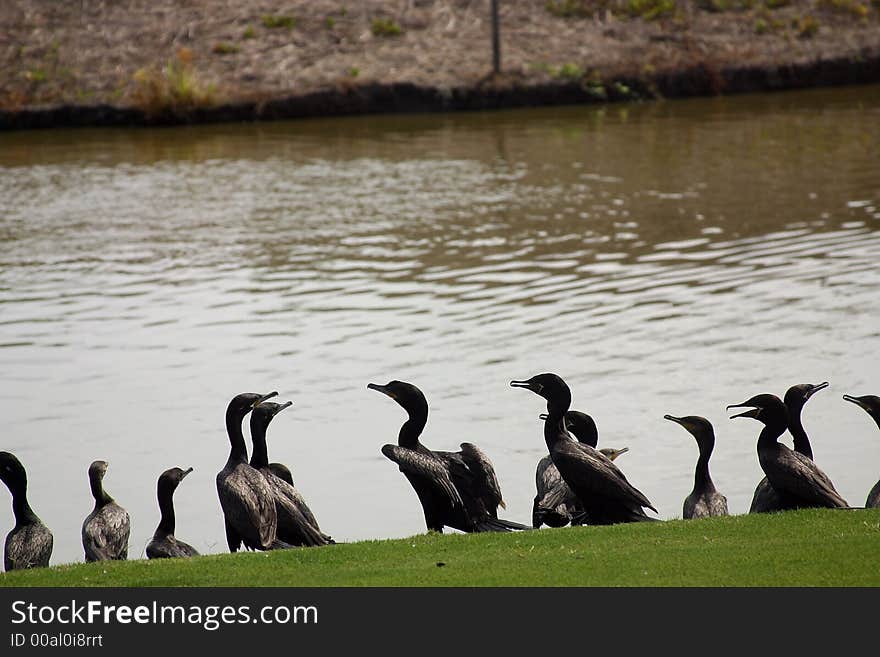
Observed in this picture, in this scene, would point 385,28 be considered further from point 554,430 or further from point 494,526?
point 494,526

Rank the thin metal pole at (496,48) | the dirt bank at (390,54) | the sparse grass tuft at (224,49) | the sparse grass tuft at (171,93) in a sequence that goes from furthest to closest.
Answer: the sparse grass tuft at (224,49)
the thin metal pole at (496,48)
the dirt bank at (390,54)
the sparse grass tuft at (171,93)

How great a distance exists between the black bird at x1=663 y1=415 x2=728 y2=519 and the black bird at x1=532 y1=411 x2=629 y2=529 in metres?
0.74

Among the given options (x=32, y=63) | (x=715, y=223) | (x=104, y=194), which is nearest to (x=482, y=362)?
(x=715, y=223)

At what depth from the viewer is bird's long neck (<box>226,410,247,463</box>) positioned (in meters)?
9.34

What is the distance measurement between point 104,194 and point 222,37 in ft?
47.9

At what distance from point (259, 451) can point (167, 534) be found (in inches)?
33.8

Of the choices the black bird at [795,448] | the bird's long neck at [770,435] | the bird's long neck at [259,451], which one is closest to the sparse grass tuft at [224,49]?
the bird's long neck at [259,451]

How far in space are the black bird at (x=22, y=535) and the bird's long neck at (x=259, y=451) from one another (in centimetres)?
144

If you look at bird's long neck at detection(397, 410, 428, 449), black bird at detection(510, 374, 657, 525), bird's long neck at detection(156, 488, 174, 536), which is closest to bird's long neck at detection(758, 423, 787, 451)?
black bird at detection(510, 374, 657, 525)

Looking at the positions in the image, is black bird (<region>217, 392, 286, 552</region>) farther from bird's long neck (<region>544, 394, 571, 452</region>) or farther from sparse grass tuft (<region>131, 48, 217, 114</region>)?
sparse grass tuft (<region>131, 48, 217, 114</region>)

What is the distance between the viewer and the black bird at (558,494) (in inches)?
369

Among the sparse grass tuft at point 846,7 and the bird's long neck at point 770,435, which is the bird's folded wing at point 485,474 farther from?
the sparse grass tuft at point 846,7

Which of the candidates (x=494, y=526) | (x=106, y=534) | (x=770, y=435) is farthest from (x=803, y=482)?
(x=106, y=534)

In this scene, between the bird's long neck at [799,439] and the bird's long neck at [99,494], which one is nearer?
the bird's long neck at [799,439]
